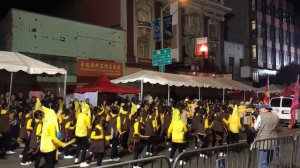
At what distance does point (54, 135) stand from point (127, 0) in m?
22.3

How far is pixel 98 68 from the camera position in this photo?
1021 inches

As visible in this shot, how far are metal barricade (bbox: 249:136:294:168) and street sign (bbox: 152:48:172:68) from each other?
52.0ft

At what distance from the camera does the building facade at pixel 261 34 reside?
156 ft

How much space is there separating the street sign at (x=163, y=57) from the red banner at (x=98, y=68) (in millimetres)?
3511

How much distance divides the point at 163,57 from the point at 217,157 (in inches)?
717

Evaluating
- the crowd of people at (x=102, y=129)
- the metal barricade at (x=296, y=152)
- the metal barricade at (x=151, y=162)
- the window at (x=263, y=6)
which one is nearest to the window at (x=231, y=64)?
the window at (x=263, y=6)

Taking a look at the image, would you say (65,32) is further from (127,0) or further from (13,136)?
(13,136)

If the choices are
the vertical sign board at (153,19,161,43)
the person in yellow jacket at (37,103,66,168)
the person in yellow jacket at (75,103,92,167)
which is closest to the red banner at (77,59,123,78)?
the vertical sign board at (153,19,161,43)

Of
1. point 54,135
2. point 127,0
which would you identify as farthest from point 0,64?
point 127,0

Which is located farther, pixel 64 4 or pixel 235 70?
pixel 235 70

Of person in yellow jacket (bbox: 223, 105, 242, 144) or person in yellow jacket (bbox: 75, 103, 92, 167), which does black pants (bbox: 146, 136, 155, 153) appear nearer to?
person in yellow jacket (bbox: 75, 103, 92, 167)

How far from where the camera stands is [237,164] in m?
7.03

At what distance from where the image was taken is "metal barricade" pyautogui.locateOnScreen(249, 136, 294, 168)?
7650 mm

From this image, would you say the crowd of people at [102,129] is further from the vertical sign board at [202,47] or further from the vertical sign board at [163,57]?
the vertical sign board at [202,47]
